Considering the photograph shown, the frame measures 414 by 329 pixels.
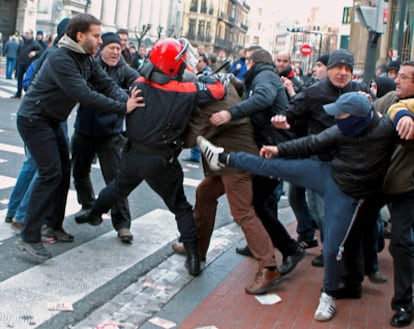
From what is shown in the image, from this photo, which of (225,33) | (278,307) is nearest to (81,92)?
(278,307)

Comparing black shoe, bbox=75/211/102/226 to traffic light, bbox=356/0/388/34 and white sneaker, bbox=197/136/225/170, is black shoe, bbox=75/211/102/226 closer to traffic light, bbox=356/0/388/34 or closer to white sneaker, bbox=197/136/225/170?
white sneaker, bbox=197/136/225/170

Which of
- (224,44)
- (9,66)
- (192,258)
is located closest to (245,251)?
(192,258)

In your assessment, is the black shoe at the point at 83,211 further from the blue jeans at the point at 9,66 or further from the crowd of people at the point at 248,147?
the blue jeans at the point at 9,66

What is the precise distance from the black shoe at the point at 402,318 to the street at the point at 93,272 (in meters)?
1.75

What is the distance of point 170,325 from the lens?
484 cm

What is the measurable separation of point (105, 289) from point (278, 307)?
1.39m

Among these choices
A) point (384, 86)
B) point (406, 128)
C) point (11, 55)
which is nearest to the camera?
point (406, 128)

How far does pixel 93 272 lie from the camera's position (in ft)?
18.6

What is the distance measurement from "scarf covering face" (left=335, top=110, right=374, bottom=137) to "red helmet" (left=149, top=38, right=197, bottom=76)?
1.40m

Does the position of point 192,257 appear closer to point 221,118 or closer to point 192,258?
point 192,258

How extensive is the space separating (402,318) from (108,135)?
10.6 feet

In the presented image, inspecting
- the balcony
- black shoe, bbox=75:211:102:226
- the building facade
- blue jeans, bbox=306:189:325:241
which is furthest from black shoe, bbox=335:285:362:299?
the balcony

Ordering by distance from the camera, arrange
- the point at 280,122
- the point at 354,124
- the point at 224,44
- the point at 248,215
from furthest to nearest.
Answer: the point at 224,44, the point at 248,215, the point at 280,122, the point at 354,124

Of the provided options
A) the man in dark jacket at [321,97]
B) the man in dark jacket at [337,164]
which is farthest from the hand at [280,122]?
the man in dark jacket at [337,164]
